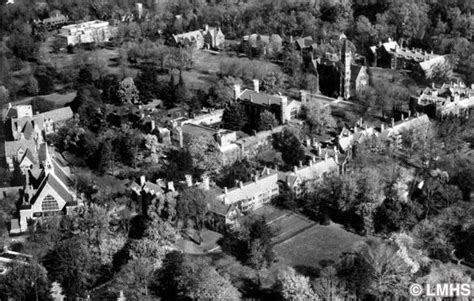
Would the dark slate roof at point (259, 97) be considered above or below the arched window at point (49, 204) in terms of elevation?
above

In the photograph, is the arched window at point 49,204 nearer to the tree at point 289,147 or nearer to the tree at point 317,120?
the tree at point 289,147

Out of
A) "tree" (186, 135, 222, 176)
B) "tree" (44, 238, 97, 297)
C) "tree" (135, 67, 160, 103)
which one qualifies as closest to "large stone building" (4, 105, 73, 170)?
"tree" (135, 67, 160, 103)

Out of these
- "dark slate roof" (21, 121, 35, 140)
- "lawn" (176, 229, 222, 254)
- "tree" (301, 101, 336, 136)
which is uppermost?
"dark slate roof" (21, 121, 35, 140)

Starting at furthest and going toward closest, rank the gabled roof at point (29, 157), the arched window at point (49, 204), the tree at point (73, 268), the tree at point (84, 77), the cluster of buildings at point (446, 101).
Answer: the tree at point (84, 77) → the cluster of buildings at point (446, 101) → the gabled roof at point (29, 157) → the arched window at point (49, 204) → the tree at point (73, 268)

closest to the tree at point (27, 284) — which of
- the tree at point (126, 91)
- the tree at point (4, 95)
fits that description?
the tree at point (126, 91)

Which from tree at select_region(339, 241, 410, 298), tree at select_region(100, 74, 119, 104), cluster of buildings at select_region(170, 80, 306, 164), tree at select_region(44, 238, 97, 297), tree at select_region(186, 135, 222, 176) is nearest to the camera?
tree at select_region(339, 241, 410, 298)

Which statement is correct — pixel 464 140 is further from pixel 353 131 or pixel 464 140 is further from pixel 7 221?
pixel 7 221

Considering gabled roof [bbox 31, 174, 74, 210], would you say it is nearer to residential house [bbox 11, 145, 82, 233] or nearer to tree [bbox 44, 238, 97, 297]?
residential house [bbox 11, 145, 82, 233]

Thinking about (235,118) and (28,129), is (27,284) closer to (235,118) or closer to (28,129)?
(28,129)
